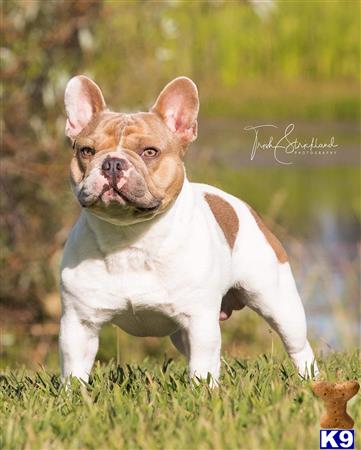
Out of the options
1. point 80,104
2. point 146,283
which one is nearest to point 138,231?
point 146,283

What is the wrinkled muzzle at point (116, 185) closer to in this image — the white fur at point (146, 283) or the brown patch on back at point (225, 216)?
the white fur at point (146, 283)

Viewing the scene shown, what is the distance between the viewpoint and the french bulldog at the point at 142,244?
181 inches

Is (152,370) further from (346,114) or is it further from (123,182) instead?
(346,114)

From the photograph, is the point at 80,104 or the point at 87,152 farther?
the point at 80,104

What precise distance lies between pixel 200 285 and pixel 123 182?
591 millimetres

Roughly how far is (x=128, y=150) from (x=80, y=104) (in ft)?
1.63

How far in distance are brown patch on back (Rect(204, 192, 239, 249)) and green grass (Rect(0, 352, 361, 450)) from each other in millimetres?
607

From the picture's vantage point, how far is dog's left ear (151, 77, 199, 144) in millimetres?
4887

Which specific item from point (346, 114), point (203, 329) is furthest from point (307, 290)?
point (346, 114)

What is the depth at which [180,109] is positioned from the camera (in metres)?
4.91

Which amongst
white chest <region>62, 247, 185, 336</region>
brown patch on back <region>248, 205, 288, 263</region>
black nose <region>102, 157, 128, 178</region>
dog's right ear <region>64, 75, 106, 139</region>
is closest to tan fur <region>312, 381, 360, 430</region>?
white chest <region>62, 247, 185, 336</region>

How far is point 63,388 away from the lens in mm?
4680

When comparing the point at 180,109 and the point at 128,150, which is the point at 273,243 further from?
the point at 128,150

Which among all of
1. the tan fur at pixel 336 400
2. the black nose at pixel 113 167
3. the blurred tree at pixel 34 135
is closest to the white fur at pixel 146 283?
the black nose at pixel 113 167
